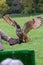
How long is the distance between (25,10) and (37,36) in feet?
22.5

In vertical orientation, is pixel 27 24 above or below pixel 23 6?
above

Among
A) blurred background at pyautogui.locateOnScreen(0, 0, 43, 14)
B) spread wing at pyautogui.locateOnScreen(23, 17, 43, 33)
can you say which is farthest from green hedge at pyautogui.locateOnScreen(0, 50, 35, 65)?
blurred background at pyautogui.locateOnScreen(0, 0, 43, 14)

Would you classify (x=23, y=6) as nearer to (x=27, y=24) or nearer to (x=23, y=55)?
(x=27, y=24)

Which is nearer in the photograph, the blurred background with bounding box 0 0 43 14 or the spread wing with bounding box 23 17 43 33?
the spread wing with bounding box 23 17 43 33

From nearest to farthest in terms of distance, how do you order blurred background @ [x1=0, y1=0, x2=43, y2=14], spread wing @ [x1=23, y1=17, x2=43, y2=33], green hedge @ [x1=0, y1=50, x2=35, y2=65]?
1. green hedge @ [x1=0, y1=50, x2=35, y2=65]
2. spread wing @ [x1=23, y1=17, x2=43, y2=33]
3. blurred background @ [x1=0, y1=0, x2=43, y2=14]

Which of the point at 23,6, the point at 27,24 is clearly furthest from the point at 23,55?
the point at 23,6

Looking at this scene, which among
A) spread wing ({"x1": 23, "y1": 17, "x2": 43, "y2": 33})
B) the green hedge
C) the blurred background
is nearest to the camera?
the green hedge

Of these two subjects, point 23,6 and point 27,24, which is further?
point 23,6

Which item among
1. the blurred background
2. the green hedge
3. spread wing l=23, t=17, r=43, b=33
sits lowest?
the blurred background

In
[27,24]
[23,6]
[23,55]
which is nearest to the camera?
[23,55]

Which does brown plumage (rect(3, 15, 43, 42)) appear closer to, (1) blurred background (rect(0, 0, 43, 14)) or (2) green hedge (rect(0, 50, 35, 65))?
(2) green hedge (rect(0, 50, 35, 65))

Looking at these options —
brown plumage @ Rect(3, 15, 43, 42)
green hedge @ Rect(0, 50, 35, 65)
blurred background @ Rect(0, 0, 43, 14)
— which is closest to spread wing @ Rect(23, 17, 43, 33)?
brown plumage @ Rect(3, 15, 43, 42)

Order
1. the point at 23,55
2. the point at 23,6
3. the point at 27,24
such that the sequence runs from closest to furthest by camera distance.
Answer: the point at 23,55 → the point at 27,24 → the point at 23,6

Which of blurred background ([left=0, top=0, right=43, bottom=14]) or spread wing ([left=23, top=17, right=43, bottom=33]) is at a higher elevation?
spread wing ([left=23, top=17, right=43, bottom=33])
